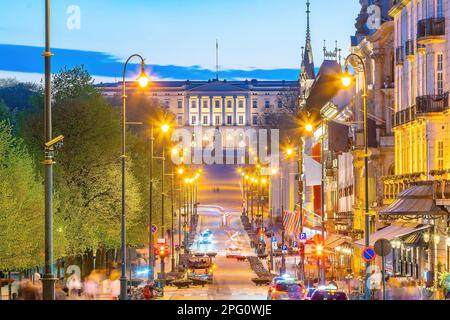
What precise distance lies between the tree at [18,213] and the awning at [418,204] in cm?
1611

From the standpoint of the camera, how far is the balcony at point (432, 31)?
5206 centimetres

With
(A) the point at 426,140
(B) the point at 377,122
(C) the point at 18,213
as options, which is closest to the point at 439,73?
(A) the point at 426,140

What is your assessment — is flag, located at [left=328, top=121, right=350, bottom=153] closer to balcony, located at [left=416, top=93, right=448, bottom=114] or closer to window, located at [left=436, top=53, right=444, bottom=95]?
balcony, located at [left=416, top=93, right=448, bottom=114]

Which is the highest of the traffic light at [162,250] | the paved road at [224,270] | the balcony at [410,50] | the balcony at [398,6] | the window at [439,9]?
the balcony at [398,6]


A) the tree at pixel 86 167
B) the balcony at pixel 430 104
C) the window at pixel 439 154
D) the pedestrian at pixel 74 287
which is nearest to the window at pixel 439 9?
the balcony at pixel 430 104

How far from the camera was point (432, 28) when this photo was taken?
52.4 m

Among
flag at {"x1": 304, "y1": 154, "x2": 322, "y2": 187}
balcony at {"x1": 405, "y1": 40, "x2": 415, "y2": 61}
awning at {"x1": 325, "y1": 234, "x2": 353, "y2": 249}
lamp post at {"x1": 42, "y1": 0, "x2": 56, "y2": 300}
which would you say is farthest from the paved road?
lamp post at {"x1": 42, "y1": 0, "x2": 56, "y2": 300}

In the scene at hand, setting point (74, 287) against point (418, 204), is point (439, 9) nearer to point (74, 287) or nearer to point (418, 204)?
point (418, 204)

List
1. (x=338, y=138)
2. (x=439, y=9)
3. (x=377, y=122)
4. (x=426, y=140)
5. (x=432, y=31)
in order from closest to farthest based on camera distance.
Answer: (x=439, y=9) < (x=432, y=31) < (x=426, y=140) < (x=377, y=122) < (x=338, y=138)

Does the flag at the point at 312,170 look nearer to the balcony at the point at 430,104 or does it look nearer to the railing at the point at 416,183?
the railing at the point at 416,183

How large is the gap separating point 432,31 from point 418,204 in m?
7.63

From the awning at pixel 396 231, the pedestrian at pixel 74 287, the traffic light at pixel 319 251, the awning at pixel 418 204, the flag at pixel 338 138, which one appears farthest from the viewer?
the flag at pixel 338 138

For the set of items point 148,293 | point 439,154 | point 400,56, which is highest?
point 400,56
